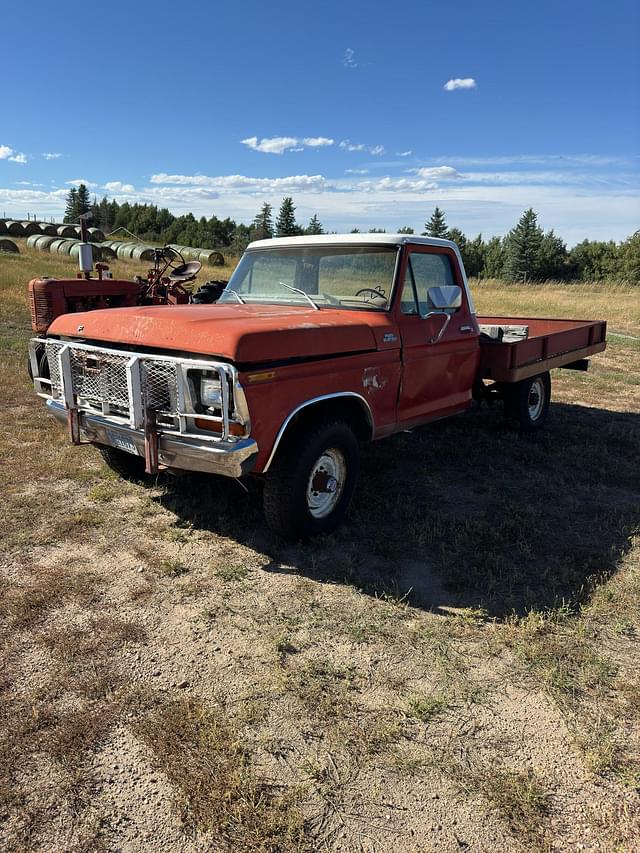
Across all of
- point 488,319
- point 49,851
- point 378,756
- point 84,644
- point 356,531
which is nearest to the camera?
point 49,851

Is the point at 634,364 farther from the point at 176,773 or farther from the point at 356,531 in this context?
the point at 176,773

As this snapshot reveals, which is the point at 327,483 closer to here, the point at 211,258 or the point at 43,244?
the point at 211,258

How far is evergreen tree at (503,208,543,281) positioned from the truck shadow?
53.9 metres

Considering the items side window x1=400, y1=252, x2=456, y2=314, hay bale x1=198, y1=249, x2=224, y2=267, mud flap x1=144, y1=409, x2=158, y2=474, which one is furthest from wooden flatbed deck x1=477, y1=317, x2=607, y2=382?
hay bale x1=198, y1=249, x2=224, y2=267

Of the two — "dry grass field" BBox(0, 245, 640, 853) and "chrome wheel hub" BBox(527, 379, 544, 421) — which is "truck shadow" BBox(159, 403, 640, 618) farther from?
"chrome wheel hub" BBox(527, 379, 544, 421)

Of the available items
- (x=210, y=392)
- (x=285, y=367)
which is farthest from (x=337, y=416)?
(x=210, y=392)

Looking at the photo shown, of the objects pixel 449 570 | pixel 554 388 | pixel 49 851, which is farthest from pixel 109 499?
pixel 554 388

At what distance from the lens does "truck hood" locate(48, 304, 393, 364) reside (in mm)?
3359

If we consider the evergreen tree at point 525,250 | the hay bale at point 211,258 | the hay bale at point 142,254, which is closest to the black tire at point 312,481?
the hay bale at point 142,254

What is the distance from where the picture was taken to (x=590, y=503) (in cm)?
495

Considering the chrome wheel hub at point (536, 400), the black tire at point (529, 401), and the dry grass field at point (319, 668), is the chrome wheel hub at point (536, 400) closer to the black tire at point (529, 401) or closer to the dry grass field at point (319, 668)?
the black tire at point (529, 401)

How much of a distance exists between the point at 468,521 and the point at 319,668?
1973 mm

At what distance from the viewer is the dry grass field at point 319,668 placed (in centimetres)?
213

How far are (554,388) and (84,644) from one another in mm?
8285
